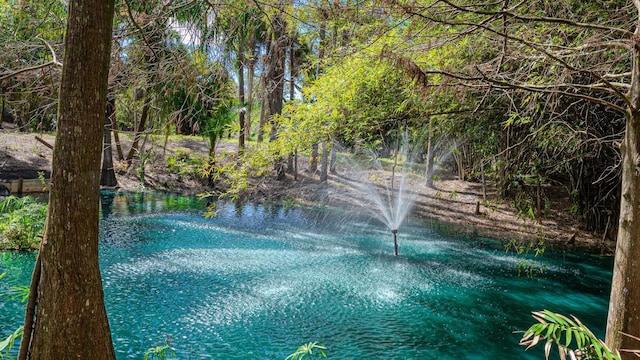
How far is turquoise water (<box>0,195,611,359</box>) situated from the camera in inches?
221

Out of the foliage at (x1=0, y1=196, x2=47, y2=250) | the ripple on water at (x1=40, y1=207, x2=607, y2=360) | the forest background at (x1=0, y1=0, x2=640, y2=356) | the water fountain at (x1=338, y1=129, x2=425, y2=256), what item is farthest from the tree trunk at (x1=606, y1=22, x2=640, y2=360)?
the foliage at (x1=0, y1=196, x2=47, y2=250)

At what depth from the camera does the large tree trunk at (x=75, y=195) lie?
7.62 ft

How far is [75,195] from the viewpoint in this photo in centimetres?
235

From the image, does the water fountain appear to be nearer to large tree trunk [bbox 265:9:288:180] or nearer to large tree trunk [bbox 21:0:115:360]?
large tree trunk [bbox 265:9:288:180]

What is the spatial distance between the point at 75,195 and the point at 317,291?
5.59 meters

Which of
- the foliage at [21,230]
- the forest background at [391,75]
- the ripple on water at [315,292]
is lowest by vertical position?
the ripple on water at [315,292]

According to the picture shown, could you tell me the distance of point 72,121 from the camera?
7.64 ft

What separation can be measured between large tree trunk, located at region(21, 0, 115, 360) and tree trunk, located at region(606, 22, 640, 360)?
151 inches

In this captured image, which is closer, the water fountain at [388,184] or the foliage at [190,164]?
the foliage at [190,164]

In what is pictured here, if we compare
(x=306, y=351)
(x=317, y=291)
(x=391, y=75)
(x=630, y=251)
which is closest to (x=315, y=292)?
(x=317, y=291)

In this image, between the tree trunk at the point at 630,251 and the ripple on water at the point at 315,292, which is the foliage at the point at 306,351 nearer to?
the ripple on water at the point at 315,292

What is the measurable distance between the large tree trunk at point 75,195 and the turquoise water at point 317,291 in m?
2.90

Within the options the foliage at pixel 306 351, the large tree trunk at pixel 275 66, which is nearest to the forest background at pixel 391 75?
the large tree trunk at pixel 275 66

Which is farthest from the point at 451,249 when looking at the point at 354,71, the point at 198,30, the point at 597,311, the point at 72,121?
the point at 72,121
